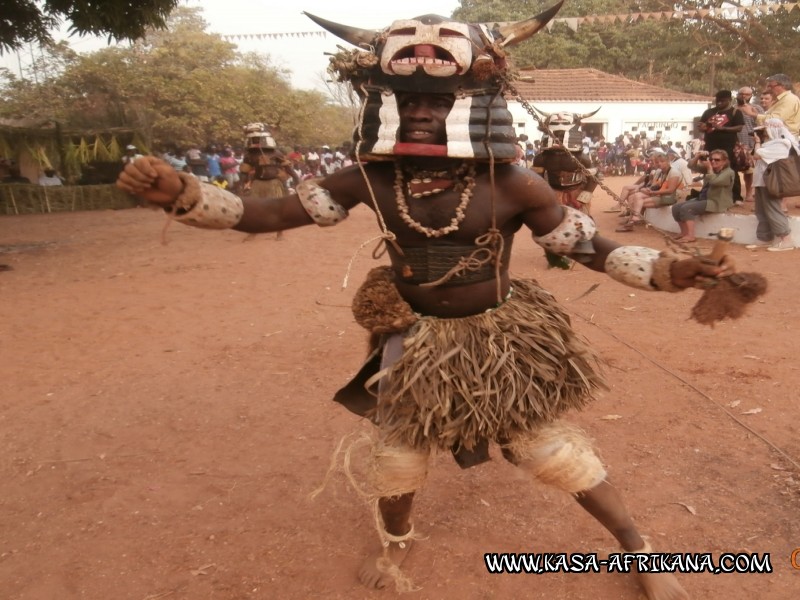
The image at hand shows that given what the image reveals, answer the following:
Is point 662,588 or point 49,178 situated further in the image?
point 49,178

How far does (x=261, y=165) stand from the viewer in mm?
10094

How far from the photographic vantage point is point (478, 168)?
228 cm

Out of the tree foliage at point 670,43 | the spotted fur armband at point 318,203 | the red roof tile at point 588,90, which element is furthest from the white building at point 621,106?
the spotted fur armband at point 318,203

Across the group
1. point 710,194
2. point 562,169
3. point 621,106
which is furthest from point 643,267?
point 621,106

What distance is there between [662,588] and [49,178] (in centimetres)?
1849

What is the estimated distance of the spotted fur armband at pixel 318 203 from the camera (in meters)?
2.36

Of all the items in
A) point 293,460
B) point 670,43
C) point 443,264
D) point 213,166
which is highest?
point 670,43

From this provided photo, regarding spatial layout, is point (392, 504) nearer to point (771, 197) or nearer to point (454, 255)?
point (454, 255)

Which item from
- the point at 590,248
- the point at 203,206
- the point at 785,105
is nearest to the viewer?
the point at 203,206

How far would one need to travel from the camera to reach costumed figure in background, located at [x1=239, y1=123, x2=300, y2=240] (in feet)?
33.0

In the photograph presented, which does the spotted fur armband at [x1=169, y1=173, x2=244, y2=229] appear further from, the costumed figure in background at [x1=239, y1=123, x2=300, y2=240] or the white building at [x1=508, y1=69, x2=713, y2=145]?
the white building at [x1=508, y1=69, x2=713, y2=145]

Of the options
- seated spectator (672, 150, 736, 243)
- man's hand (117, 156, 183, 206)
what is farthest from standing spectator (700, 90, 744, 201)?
man's hand (117, 156, 183, 206)

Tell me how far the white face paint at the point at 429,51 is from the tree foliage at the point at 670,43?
20494 mm

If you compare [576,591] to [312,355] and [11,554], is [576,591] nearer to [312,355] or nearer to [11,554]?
[11,554]
